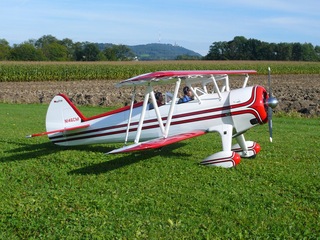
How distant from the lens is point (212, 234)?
18.5ft

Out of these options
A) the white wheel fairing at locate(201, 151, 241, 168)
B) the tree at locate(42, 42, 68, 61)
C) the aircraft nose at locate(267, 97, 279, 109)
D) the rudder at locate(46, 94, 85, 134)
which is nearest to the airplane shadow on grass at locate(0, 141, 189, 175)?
the rudder at locate(46, 94, 85, 134)

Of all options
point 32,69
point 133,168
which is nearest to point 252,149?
point 133,168

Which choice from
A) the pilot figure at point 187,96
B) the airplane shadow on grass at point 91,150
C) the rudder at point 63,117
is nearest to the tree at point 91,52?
the airplane shadow on grass at point 91,150

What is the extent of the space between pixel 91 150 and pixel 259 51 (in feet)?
308

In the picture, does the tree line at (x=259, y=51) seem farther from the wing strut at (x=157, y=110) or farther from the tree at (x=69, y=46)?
the wing strut at (x=157, y=110)

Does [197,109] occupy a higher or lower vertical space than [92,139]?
higher

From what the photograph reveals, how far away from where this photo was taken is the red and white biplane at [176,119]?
9102mm

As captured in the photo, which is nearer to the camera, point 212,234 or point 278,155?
point 212,234

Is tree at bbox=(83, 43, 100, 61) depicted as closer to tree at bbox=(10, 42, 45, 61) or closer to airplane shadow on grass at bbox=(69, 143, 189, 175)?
tree at bbox=(10, 42, 45, 61)

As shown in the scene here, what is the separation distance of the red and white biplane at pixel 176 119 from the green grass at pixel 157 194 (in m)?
0.43

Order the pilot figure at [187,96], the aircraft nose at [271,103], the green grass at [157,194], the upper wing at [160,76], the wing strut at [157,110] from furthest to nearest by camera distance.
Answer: the pilot figure at [187,96], the wing strut at [157,110], the aircraft nose at [271,103], the upper wing at [160,76], the green grass at [157,194]

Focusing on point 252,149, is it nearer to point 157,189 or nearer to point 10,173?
point 157,189

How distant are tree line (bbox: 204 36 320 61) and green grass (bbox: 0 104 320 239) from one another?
88.7 m

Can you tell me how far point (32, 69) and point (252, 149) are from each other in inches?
1640
